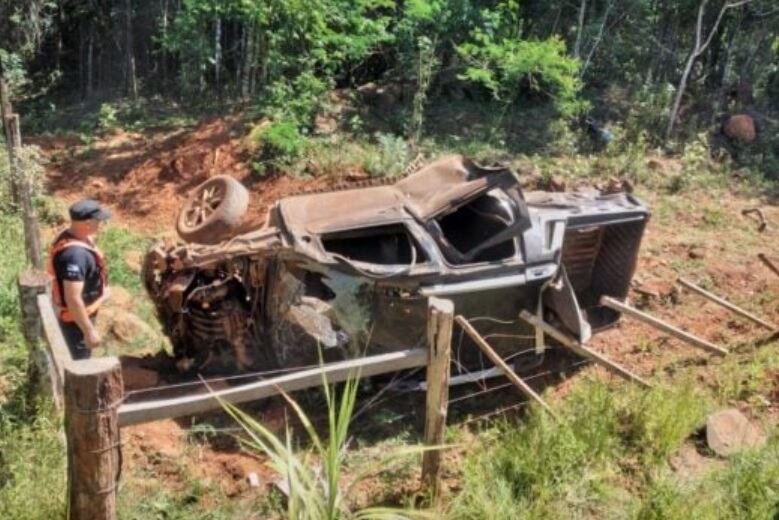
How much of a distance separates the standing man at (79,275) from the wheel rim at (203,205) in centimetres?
165

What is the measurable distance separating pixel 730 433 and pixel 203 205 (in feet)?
15.3

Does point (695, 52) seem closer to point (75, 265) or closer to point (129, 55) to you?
point (129, 55)

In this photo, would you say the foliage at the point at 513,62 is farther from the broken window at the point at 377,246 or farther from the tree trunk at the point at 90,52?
the tree trunk at the point at 90,52

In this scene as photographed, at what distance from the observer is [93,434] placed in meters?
3.35

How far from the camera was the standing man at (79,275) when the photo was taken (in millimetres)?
4883

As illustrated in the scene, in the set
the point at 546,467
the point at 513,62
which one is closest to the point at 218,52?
the point at 513,62

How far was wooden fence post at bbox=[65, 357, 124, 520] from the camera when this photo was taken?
3.27 m

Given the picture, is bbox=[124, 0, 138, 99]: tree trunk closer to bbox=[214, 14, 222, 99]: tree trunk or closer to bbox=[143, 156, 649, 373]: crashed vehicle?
bbox=[214, 14, 222, 99]: tree trunk

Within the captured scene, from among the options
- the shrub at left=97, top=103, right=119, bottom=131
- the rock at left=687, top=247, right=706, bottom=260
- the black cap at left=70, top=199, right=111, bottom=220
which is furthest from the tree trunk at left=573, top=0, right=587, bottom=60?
the black cap at left=70, top=199, right=111, bottom=220

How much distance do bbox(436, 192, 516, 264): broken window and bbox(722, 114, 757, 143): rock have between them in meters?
9.11

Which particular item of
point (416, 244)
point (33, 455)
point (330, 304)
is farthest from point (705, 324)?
point (33, 455)

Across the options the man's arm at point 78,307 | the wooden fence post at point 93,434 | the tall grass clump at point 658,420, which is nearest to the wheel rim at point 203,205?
the man's arm at point 78,307

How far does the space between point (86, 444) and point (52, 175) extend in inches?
374

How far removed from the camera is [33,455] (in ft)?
14.4
